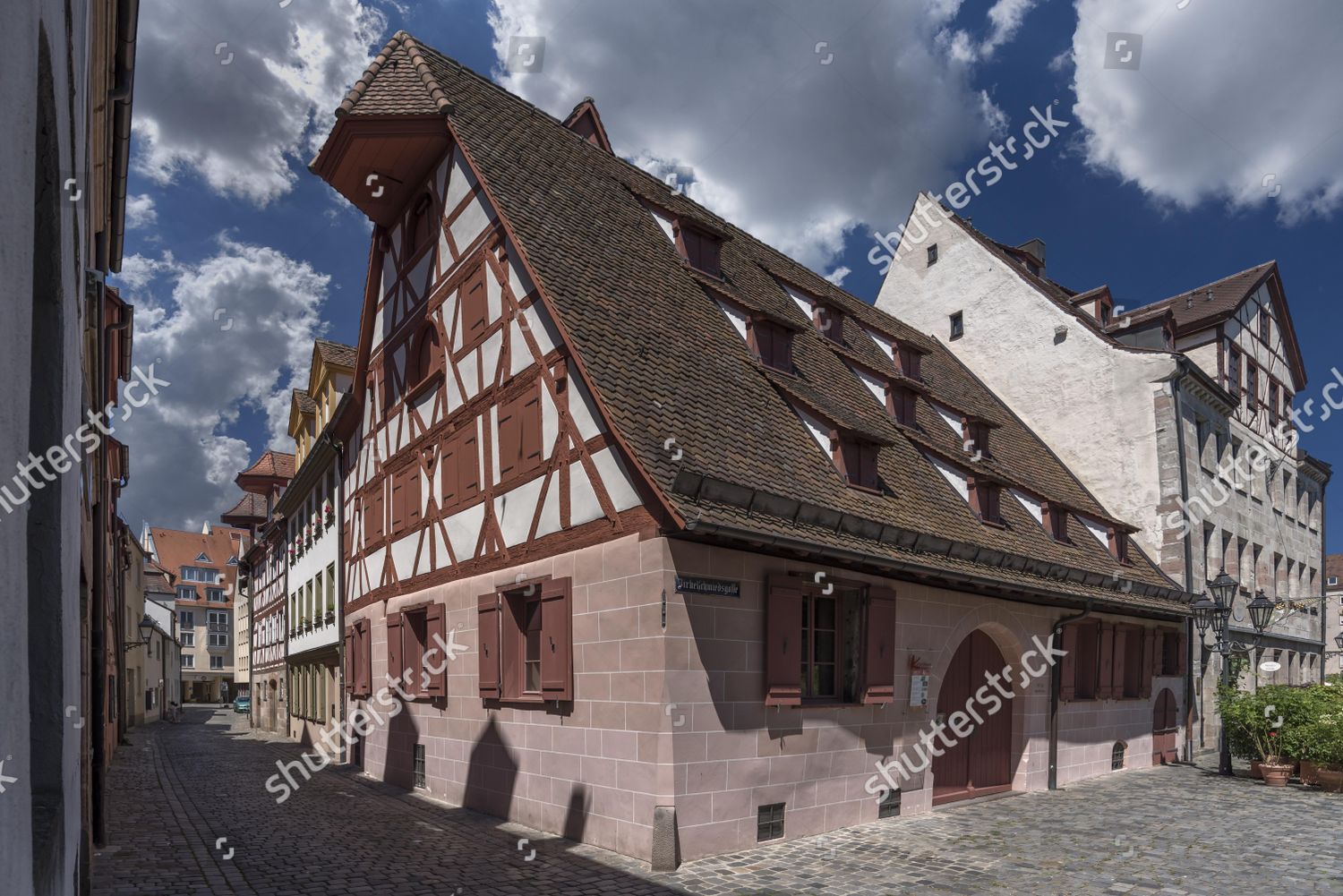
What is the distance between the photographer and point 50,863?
114 inches

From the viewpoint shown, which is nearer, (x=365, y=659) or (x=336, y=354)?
(x=365, y=659)

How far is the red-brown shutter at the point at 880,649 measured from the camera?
10.6 metres

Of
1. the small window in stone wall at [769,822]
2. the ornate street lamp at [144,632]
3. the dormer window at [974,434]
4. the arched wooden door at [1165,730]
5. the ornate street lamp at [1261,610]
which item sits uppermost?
the dormer window at [974,434]

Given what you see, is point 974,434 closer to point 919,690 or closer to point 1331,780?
point 919,690

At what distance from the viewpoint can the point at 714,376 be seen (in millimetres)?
11305

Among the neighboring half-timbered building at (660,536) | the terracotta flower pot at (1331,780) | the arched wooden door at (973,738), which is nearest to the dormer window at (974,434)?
the neighboring half-timbered building at (660,536)

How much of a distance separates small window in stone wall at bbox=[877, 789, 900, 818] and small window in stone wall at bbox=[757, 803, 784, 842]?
1.83 meters

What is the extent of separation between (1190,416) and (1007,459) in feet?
18.0

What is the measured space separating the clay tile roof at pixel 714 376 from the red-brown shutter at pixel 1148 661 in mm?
727

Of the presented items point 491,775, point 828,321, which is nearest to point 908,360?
point 828,321

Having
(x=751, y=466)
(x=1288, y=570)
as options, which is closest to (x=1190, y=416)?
(x=1288, y=570)

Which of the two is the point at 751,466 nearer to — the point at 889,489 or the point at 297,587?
the point at 889,489

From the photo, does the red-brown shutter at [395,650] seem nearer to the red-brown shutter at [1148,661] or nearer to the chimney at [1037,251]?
the red-brown shutter at [1148,661]

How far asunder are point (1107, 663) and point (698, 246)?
32.6ft
